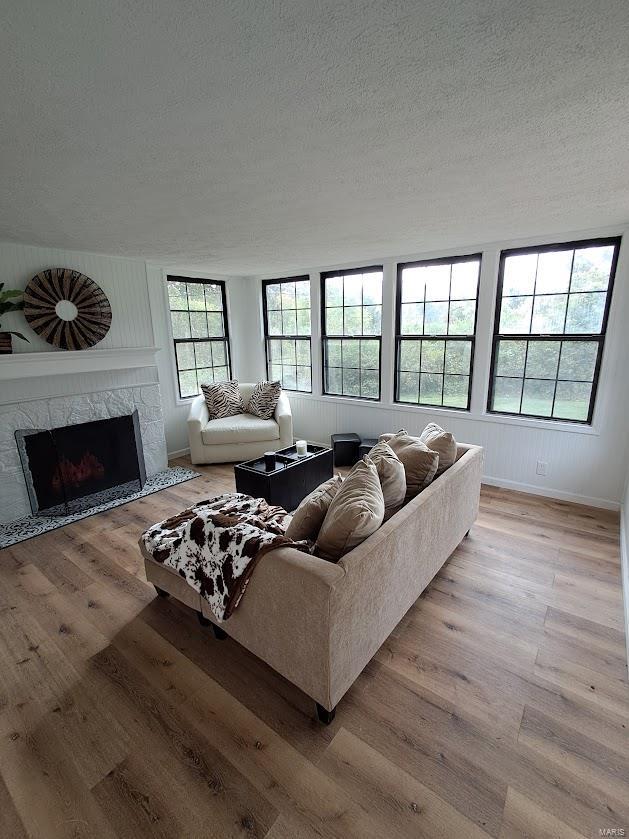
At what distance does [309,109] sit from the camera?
127 cm

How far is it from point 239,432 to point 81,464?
5.22 ft

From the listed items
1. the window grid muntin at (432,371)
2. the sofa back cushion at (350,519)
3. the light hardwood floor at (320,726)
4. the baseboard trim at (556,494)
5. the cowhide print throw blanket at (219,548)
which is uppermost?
the window grid muntin at (432,371)

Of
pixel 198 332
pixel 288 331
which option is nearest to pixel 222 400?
pixel 198 332

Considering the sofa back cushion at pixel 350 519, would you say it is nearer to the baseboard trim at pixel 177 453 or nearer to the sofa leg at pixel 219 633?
the sofa leg at pixel 219 633

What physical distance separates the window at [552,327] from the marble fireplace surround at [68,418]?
359 cm

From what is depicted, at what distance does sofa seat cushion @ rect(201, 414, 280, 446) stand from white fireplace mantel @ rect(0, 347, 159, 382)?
0.98 meters

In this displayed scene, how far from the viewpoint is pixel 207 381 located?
5.26 meters

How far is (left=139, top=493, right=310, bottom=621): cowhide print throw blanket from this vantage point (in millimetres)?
1598

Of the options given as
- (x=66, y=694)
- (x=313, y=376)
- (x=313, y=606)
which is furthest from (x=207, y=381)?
(x=313, y=606)

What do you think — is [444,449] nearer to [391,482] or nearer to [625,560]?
[391,482]

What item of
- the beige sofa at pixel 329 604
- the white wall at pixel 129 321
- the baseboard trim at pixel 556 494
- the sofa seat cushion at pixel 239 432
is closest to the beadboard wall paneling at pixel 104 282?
the white wall at pixel 129 321

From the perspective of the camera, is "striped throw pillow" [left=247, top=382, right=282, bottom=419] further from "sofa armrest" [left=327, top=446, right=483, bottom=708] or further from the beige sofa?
the beige sofa

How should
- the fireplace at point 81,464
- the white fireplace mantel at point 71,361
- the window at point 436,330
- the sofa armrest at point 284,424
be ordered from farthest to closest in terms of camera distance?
the sofa armrest at point 284,424
the window at point 436,330
the fireplace at point 81,464
the white fireplace mantel at point 71,361

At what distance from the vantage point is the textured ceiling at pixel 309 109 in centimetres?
91
